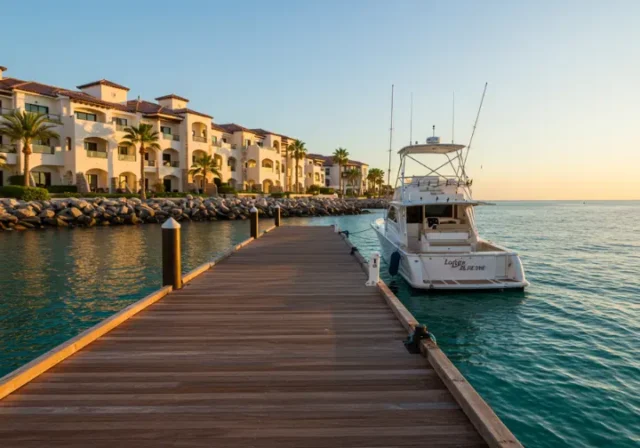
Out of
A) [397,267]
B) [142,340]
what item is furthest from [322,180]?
[142,340]

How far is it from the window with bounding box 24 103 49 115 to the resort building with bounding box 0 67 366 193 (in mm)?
98

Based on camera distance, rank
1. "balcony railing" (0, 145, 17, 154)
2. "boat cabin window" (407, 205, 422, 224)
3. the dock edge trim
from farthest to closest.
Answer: "balcony railing" (0, 145, 17, 154) → "boat cabin window" (407, 205, 422, 224) → the dock edge trim

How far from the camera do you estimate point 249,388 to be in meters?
4.46

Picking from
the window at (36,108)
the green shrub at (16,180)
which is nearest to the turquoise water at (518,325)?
the green shrub at (16,180)

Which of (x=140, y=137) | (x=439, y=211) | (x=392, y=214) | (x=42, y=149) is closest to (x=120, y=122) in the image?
(x=140, y=137)

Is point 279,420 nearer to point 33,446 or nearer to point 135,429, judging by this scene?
point 135,429

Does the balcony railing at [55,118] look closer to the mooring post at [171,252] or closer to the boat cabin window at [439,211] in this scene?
the mooring post at [171,252]

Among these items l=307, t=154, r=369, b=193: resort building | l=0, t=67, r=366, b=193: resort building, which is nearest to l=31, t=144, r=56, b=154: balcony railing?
l=0, t=67, r=366, b=193: resort building

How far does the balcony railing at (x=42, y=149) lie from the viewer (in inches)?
1608

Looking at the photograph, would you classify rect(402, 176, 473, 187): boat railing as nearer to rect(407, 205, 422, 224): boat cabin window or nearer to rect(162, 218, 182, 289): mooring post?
rect(407, 205, 422, 224): boat cabin window

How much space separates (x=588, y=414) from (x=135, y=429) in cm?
588

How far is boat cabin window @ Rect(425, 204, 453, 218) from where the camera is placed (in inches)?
564

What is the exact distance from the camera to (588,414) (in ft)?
19.3

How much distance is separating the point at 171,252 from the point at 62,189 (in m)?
39.5
